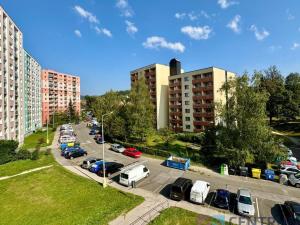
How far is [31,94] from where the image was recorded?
6838 cm

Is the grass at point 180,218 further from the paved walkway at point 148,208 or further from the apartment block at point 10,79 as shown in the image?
the apartment block at point 10,79

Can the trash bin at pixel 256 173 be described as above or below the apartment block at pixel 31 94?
below

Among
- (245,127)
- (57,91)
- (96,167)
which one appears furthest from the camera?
(57,91)

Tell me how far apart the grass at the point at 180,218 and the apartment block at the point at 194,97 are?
1479 inches

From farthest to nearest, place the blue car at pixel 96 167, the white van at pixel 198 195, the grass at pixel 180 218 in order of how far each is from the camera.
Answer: the blue car at pixel 96 167
the white van at pixel 198 195
the grass at pixel 180 218

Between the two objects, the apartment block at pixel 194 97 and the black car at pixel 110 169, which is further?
the apartment block at pixel 194 97

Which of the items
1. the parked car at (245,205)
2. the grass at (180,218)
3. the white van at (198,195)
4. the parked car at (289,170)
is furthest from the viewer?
the parked car at (289,170)

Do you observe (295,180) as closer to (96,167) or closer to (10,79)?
(96,167)

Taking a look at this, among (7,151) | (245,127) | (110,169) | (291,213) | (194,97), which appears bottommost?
(291,213)

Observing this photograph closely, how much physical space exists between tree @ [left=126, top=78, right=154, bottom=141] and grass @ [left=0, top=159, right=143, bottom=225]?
64.5 ft

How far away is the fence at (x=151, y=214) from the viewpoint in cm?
1588

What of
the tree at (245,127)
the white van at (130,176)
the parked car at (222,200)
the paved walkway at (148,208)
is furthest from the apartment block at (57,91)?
the parked car at (222,200)

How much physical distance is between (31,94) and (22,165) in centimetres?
4406

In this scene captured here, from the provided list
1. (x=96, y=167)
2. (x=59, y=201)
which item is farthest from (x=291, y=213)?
(x=96, y=167)
